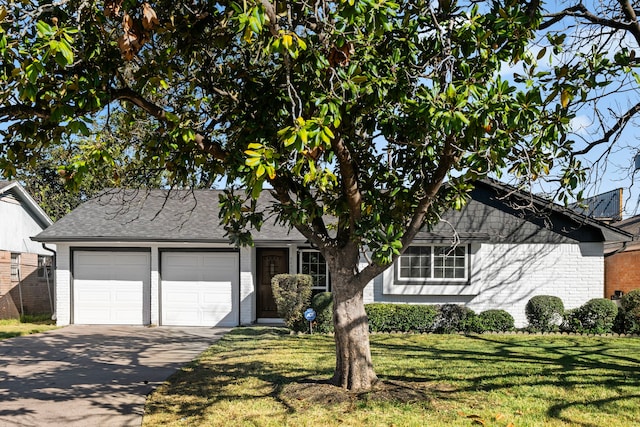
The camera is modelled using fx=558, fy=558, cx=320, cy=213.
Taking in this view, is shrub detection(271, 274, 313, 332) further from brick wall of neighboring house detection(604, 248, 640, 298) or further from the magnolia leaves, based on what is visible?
brick wall of neighboring house detection(604, 248, 640, 298)

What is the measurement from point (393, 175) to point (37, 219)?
1943 centimetres

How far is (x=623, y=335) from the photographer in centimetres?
1521

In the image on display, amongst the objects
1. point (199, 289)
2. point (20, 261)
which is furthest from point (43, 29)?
point (20, 261)

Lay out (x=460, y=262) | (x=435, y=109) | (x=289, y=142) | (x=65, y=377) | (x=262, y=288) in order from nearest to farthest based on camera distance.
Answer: (x=289, y=142)
(x=435, y=109)
(x=65, y=377)
(x=460, y=262)
(x=262, y=288)

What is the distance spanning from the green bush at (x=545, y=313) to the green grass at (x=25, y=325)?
45.3 feet

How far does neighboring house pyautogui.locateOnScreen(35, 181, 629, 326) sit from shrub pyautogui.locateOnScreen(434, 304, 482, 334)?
629 mm

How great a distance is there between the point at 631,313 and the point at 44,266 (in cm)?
2075

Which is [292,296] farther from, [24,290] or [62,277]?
[24,290]

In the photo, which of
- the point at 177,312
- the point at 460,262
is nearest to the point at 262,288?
the point at 177,312

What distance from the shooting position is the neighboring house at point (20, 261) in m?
19.4

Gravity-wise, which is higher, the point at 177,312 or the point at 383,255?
the point at 383,255

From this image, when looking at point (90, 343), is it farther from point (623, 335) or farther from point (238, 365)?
point (623, 335)

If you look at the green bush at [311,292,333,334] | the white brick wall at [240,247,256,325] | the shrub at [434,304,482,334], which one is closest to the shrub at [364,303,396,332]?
the green bush at [311,292,333,334]

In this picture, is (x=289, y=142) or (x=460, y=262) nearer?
(x=289, y=142)
